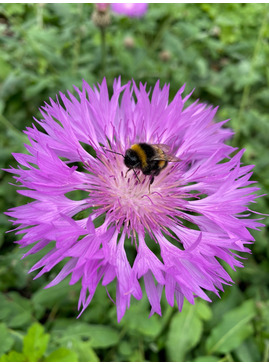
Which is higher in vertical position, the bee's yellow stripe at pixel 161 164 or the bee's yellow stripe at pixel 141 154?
the bee's yellow stripe at pixel 141 154

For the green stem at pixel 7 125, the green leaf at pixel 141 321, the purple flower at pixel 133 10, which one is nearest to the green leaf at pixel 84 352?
the green leaf at pixel 141 321

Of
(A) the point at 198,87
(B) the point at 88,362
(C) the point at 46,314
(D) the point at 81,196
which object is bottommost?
(B) the point at 88,362

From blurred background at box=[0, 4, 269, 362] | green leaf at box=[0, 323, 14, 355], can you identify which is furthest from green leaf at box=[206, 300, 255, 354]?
green leaf at box=[0, 323, 14, 355]

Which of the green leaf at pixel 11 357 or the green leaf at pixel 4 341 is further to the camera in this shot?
the green leaf at pixel 4 341

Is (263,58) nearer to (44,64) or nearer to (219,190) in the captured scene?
(44,64)

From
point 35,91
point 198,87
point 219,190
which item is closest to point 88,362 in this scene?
point 219,190

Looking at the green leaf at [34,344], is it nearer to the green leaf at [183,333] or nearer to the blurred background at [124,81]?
the blurred background at [124,81]

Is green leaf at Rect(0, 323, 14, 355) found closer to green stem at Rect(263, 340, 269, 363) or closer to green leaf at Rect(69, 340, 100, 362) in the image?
green leaf at Rect(69, 340, 100, 362)
